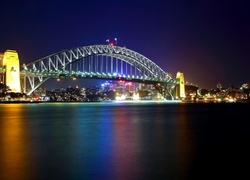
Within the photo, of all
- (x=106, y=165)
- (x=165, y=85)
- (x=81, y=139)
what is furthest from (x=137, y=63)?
(x=106, y=165)

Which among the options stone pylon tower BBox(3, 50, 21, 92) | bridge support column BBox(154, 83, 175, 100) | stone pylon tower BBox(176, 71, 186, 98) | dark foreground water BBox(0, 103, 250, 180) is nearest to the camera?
dark foreground water BBox(0, 103, 250, 180)

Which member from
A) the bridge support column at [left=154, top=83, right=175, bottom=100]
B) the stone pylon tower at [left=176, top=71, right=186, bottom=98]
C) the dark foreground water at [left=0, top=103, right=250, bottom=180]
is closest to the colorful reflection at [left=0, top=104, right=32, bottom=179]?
the dark foreground water at [left=0, top=103, right=250, bottom=180]

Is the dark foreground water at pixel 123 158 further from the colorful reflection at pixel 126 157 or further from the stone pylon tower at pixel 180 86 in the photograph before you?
the stone pylon tower at pixel 180 86

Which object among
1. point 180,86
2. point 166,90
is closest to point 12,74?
point 166,90

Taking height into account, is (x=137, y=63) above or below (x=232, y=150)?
above

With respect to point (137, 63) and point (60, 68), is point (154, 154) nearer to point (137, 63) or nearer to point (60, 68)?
point (60, 68)

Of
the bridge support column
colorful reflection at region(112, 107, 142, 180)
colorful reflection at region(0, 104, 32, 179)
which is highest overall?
the bridge support column

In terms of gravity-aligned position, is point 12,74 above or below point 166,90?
above

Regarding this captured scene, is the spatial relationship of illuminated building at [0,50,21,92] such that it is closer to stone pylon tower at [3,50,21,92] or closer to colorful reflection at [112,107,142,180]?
stone pylon tower at [3,50,21,92]

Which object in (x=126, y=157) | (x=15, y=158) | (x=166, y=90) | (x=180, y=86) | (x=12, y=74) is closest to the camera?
(x=15, y=158)

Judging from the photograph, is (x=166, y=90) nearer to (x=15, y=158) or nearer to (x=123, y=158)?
(x=123, y=158)

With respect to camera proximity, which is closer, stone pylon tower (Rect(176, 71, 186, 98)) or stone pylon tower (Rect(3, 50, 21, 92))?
stone pylon tower (Rect(3, 50, 21, 92))
